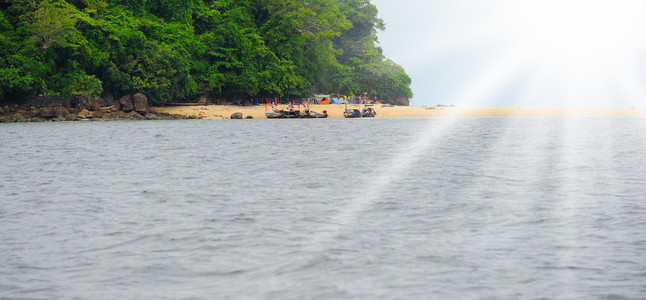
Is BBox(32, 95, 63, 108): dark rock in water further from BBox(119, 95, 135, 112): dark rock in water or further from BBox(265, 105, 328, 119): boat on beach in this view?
BBox(265, 105, 328, 119): boat on beach

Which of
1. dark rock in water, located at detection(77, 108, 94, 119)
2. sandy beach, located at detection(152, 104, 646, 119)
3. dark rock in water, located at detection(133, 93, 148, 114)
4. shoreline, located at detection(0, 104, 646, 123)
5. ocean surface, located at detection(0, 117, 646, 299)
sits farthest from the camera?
sandy beach, located at detection(152, 104, 646, 119)

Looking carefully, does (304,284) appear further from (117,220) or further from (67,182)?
(67,182)

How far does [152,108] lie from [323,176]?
51.8 meters

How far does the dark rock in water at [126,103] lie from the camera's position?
6322 centimetres

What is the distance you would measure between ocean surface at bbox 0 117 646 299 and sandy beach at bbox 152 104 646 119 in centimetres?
4709

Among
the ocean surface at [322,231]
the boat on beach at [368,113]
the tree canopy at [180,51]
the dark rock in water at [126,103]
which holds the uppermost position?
the tree canopy at [180,51]

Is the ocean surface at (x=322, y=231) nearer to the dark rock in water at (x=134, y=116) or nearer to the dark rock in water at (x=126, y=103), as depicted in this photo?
the dark rock in water at (x=134, y=116)

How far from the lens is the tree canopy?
182 feet

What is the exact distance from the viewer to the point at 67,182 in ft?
58.3

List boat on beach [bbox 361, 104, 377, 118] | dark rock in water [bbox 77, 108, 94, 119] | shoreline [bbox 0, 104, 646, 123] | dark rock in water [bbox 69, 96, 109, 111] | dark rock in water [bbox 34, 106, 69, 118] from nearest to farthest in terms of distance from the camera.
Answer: dark rock in water [bbox 34, 106, 69, 118] < shoreline [bbox 0, 104, 646, 123] < dark rock in water [bbox 77, 108, 94, 119] < dark rock in water [bbox 69, 96, 109, 111] < boat on beach [bbox 361, 104, 377, 118]

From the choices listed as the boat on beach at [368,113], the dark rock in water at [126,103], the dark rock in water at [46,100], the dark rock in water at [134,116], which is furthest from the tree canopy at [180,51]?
the boat on beach at [368,113]

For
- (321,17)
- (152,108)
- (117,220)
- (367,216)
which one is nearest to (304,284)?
(367,216)

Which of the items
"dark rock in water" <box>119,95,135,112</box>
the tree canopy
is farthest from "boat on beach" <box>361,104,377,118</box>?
"dark rock in water" <box>119,95,135,112</box>

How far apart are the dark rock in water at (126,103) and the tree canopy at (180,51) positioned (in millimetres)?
926
